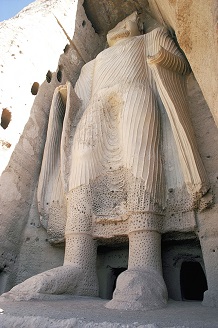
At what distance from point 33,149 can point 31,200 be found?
59 cm

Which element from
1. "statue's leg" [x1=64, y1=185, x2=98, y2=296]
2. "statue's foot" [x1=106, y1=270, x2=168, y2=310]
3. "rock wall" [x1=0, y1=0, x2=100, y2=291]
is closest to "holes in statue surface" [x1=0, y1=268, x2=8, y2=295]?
"rock wall" [x1=0, y1=0, x2=100, y2=291]

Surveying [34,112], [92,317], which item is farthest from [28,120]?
[92,317]

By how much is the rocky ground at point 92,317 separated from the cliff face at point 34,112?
35.2 inches

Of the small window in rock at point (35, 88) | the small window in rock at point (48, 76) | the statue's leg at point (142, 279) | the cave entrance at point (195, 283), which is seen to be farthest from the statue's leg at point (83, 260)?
the small window in rock at point (48, 76)

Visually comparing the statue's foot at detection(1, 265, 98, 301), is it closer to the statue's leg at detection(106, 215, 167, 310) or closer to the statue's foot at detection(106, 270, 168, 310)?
the statue's leg at detection(106, 215, 167, 310)

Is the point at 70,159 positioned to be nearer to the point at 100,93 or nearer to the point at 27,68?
the point at 100,93

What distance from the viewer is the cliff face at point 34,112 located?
253 centimetres

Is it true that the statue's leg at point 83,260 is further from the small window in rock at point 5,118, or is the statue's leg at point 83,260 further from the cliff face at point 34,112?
the small window in rock at point 5,118

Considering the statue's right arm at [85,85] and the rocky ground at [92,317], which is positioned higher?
the statue's right arm at [85,85]

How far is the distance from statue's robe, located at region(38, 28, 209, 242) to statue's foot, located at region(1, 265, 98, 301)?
1.30ft

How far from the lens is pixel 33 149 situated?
3594 mm

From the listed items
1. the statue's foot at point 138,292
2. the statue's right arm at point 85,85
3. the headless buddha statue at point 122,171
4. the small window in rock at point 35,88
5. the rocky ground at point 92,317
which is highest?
the statue's right arm at point 85,85

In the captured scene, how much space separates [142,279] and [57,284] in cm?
65

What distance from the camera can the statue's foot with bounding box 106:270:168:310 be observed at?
187 cm
